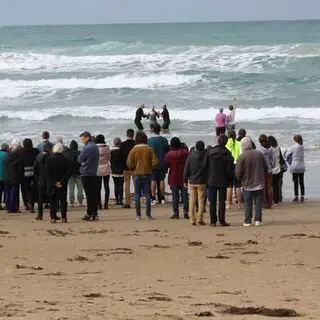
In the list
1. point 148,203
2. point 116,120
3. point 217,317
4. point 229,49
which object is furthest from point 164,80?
point 217,317

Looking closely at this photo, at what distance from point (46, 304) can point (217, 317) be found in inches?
63.9

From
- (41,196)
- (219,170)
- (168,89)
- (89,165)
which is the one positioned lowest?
(41,196)

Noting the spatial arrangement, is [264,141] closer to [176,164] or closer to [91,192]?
[176,164]

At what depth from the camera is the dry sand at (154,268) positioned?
917 centimetres

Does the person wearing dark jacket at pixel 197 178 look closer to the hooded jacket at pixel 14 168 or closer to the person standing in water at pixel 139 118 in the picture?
the hooded jacket at pixel 14 168

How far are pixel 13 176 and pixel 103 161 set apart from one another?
1597 millimetres

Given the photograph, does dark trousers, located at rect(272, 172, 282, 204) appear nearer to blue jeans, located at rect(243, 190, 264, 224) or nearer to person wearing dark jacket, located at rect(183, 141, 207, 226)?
blue jeans, located at rect(243, 190, 264, 224)

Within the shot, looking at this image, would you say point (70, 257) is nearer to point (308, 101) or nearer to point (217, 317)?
point (217, 317)

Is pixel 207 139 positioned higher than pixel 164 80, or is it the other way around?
pixel 164 80

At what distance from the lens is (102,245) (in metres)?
13.5

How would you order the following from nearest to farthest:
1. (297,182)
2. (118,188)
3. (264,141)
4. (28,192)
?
(264,141) < (28,192) < (118,188) < (297,182)

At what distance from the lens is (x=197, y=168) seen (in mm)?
15352

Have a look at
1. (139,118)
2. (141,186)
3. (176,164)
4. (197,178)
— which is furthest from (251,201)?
(139,118)

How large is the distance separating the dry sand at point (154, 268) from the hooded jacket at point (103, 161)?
1230 mm
